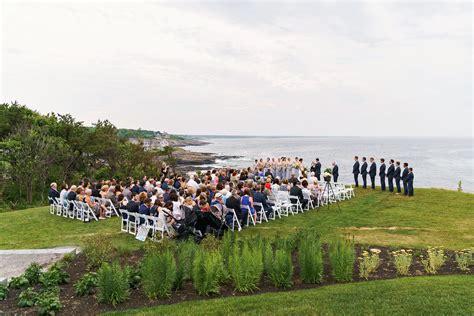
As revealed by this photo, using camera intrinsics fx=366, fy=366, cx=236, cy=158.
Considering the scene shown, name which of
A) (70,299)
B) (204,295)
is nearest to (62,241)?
(70,299)

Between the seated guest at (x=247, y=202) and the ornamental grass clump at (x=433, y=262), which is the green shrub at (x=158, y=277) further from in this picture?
the seated guest at (x=247, y=202)

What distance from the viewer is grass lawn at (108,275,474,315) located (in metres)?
6.16

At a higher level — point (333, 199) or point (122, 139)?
point (122, 139)

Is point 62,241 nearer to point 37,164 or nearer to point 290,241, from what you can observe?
point 290,241

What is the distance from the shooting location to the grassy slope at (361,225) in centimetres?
1130

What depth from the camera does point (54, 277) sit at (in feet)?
25.0

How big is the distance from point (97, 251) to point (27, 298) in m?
2.02

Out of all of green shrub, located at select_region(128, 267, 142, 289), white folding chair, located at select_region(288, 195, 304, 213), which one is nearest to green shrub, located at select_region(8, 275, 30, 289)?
green shrub, located at select_region(128, 267, 142, 289)

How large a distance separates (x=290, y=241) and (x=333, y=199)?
9.33 meters

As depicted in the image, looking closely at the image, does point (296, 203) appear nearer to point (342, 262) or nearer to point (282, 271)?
point (342, 262)

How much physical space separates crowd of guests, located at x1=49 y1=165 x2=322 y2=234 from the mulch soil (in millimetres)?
2247

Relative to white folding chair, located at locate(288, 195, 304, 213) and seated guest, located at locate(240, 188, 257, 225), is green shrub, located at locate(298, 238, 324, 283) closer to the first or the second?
seated guest, located at locate(240, 188, 257, 225)

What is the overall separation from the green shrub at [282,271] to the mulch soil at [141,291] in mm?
141

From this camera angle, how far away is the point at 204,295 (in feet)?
23.2
